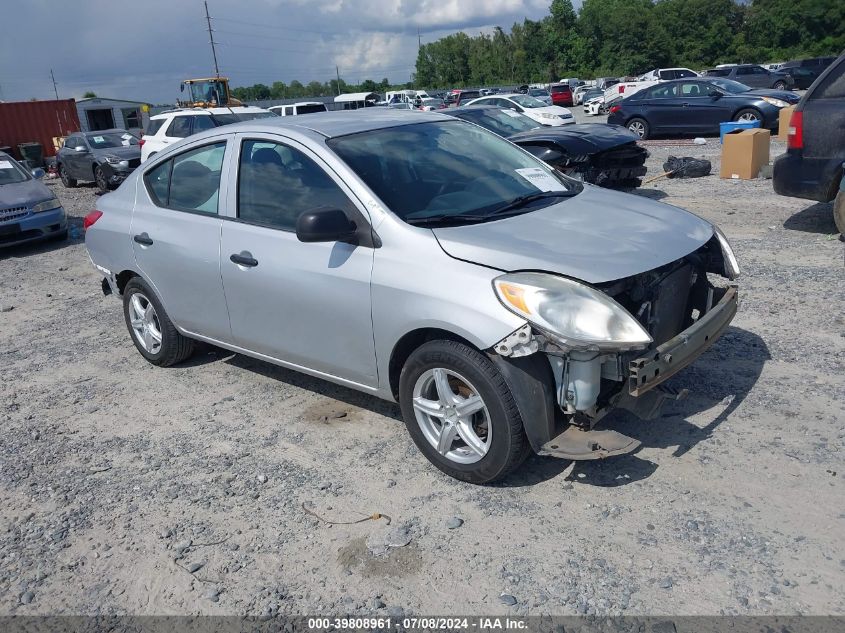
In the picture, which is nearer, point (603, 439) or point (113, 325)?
point (603, 439)

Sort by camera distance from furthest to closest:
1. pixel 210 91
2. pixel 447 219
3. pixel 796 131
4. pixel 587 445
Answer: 1. pixel 210 91
2. pixel 796 131
3. pixel 447 219
4. pixel 587 445

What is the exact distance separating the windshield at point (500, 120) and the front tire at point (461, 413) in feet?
28.9

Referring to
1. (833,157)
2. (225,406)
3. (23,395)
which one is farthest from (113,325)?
(833,157)

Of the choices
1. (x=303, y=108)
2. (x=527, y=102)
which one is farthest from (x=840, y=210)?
(x=303, y=108)

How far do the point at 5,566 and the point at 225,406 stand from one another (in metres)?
1.75

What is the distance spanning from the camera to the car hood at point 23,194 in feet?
37.2

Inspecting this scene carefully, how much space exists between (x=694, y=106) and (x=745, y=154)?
7091mm

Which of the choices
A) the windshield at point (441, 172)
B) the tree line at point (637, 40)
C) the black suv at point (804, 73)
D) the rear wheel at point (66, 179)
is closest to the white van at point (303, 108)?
the rear wheel at point (66, 179)

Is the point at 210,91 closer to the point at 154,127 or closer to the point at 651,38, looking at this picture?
the point at 154,127

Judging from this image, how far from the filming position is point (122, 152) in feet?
58.0

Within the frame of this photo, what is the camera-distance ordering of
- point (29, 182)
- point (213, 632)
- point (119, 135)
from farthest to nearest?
point (119, 135) → point (29, 182) → point (213, 632)

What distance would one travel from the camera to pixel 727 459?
3.78 meters

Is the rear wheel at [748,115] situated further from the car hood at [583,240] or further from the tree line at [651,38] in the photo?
the tree line at [651,38]

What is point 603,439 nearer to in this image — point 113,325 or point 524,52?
point 113,325
